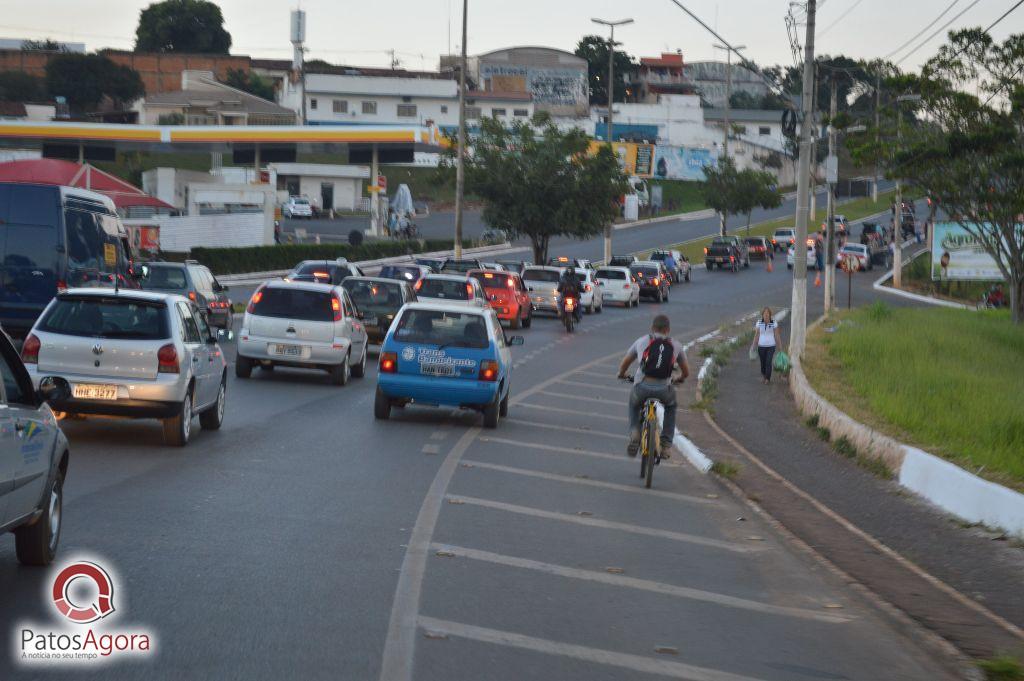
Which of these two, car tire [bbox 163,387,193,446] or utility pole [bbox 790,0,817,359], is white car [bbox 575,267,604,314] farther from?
car tire [bbox 163,387,193,446]

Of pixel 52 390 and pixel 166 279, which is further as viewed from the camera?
pixel 166 279

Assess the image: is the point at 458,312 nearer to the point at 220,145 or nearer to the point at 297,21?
the point at 220,145

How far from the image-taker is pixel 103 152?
80.1 metres

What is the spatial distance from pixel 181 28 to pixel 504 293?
115 meters

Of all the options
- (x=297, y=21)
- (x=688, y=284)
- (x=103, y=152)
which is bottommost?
(x=688, y=284)

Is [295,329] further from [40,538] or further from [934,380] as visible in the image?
[40,538]

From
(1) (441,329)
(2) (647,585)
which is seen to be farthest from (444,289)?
(2) (647,585)

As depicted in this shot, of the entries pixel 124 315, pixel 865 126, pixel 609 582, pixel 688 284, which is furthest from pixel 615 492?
pixel 688 284

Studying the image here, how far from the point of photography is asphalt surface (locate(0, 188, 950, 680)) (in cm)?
694

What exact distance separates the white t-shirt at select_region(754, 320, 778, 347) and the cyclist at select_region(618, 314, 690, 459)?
14.9 meters

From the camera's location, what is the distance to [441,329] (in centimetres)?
1856

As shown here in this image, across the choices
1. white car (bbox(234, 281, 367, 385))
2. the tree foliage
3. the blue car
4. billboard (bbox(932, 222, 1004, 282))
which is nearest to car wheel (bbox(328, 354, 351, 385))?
white car (bbox(234, 281, 367, 385))

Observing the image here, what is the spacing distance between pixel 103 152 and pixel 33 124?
5.53 m

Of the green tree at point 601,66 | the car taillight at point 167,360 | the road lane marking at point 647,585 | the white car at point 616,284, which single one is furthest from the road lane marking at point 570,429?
the green tree at point 601,66
